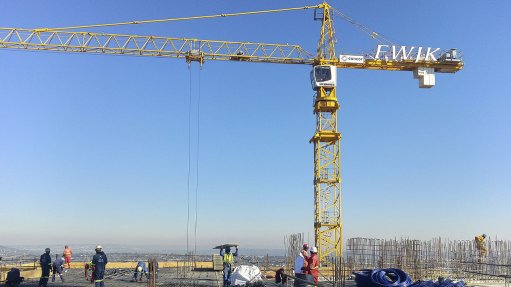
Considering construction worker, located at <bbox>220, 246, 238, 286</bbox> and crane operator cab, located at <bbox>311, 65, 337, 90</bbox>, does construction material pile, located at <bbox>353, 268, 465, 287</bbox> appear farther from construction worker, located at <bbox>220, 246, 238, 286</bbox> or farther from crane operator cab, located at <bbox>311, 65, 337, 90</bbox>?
crane operator cab, located at <bbox>311, 65, 337, 90</bbox>

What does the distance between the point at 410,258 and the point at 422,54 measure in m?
19.8

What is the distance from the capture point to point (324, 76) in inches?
1703

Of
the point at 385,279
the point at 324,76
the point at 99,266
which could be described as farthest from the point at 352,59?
the point at 99,266

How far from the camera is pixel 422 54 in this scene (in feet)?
145

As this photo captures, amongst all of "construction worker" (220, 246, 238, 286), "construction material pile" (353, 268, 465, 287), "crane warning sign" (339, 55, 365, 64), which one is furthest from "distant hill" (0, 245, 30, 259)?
"construction material pile" (353, 268, 465, 287)

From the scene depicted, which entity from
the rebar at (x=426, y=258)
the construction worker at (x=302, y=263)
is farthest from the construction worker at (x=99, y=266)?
the rebar at (x=426, y=258)

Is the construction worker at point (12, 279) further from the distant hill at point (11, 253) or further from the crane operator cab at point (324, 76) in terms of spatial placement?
the distant hill at point (11, 253)

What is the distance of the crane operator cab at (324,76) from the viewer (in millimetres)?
43000

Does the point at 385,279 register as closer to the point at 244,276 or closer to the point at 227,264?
the point at 244,276

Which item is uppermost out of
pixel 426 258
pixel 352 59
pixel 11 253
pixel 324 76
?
pixel 352 59

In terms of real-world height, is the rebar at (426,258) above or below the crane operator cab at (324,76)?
below

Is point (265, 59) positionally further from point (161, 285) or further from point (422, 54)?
point (161, 285)

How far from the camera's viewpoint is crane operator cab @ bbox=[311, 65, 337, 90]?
43.0 m

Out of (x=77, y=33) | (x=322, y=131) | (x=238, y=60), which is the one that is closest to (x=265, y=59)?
(x=238, y=60)
